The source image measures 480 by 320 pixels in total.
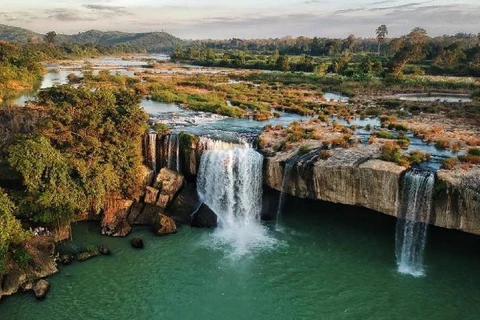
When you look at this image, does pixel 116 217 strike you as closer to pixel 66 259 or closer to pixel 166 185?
pixel 166 185

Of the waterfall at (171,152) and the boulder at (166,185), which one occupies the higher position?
the waterfall at (171,152)

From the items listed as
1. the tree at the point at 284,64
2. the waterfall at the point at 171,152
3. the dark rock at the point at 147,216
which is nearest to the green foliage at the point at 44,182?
the dark rock at the point at 147,216

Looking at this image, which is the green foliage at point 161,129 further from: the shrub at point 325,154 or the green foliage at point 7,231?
the green foliage at point 7,231

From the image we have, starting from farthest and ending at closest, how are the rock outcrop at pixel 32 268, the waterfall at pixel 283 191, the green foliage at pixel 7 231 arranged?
the waterfall at pixel 283 191 < the rock outcrop at pixel 32 268 < the green foliage at pixel 7 231

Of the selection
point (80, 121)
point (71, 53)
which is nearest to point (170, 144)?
point (80, 121)

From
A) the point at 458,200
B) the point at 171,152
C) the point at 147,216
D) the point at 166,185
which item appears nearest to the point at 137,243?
the point at 147,216

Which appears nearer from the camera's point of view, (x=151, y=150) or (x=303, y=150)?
(x=303, y=150)

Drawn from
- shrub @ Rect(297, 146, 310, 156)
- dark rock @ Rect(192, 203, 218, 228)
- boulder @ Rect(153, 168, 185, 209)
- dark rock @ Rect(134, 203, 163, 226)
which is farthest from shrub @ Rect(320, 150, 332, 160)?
dark rock @ Rect(134, 203, 163, 226)

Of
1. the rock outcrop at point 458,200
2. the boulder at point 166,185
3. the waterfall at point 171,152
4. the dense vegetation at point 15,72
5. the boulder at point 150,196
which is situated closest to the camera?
the rock outcrop at point 458,200
